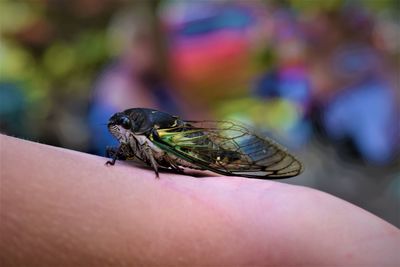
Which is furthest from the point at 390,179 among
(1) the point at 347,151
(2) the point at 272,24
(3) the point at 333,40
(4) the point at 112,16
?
(4) the point at 112,16

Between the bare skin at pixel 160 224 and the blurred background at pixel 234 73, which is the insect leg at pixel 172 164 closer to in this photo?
the bare skin at pixel 160 224

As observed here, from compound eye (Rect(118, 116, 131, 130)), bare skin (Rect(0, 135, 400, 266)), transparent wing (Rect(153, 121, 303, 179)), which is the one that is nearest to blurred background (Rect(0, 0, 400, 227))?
transparent wing (Rect(153, 121, 303, 179))

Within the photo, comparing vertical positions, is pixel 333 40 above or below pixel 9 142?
above

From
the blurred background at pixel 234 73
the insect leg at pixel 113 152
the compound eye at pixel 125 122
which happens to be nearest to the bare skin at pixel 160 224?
the insect leg at pixel 113 152

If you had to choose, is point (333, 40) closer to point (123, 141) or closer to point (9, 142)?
point (123, 141)

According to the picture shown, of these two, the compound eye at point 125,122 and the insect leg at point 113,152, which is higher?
the compound eye at point 125,122

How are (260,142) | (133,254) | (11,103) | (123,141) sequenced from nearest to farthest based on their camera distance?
(133,254)
(123,141)
(260,142)
(11,103)
